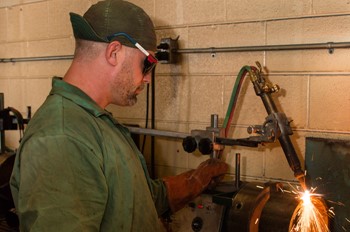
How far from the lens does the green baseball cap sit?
95 cm

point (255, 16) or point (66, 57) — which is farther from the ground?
point (255, 16)

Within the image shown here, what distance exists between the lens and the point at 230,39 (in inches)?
63.1

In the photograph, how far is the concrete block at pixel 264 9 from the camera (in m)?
1.45

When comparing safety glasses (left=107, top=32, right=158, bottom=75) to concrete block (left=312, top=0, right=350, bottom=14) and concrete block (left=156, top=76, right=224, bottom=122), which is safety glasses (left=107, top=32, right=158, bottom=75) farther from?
concrete block (left=312, top=0, right=350, bottom=14)

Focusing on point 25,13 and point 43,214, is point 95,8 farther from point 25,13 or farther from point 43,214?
point 25,13

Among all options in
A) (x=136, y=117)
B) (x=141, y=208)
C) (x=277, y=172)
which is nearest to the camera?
(x=141, y=208)

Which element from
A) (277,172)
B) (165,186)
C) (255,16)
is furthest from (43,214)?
(255,16)

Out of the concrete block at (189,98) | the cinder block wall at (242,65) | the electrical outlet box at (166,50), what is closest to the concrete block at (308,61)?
the cinder block wall at (242,65)

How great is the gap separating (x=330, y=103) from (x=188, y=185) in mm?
671

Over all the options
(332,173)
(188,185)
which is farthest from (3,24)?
(332,173)

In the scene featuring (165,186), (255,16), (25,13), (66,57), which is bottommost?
Answer: (165,186)

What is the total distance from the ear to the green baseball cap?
0.04 feet

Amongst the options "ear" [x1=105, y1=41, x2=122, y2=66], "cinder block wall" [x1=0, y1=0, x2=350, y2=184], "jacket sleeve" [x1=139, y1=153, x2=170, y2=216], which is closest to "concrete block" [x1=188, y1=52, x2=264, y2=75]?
"cinder block wall" [x1=0, y1=0, x2=350, y2=184]

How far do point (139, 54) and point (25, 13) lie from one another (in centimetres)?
162
